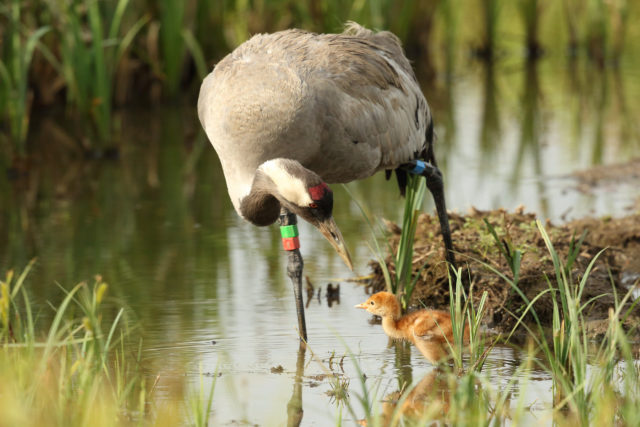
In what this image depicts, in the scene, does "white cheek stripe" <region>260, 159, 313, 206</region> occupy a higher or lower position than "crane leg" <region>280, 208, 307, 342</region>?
higher

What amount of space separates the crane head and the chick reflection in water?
59 centimetres

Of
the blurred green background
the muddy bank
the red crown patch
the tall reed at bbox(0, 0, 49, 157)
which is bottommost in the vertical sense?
the muddy bank

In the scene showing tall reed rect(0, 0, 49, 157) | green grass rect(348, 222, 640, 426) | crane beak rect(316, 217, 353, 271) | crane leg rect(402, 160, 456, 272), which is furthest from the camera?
tall reed rect(0, 0, 49, 157)

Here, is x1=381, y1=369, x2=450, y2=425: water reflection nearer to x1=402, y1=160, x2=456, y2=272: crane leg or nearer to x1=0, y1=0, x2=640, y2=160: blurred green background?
x1=402, y1=160, x2=456, y2=272: crane leg

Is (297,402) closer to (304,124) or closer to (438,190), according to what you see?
(304,124)

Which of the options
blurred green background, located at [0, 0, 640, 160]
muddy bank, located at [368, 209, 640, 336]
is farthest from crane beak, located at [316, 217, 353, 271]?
blurred green background, located at [0, 0, 640, 160]

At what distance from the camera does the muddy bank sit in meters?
5.86

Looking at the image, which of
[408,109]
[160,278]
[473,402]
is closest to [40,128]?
[160,278]

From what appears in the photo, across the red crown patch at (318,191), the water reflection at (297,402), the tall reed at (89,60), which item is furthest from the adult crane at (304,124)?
the tall reed at (89,60)

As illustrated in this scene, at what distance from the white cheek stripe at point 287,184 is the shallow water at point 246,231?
662mm

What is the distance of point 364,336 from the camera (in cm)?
575

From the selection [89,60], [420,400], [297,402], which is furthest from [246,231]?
[420,400]

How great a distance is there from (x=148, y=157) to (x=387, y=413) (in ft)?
21.6

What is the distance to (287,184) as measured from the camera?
16.1 ft
